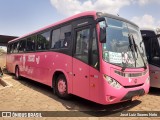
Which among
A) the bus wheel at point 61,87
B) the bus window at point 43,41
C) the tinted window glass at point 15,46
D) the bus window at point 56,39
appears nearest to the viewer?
the bus wheel at point 61,87

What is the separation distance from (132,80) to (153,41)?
3.52 m

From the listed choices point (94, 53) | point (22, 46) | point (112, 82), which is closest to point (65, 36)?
point (94, 53)

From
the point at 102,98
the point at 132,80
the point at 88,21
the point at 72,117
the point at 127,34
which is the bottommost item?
the point at 72,117

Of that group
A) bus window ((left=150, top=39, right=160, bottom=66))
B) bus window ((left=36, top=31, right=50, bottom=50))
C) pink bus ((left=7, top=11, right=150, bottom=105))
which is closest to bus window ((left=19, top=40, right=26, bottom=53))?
bus window ((left=36, top=31, right=50, bottom=50))

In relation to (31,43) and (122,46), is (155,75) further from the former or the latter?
(31,43)

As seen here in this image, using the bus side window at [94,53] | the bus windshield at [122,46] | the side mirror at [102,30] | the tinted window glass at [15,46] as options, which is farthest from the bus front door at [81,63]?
the tinted window glass at [15,46]

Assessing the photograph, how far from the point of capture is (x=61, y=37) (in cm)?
812

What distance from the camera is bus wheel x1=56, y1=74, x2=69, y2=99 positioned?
25.0 feet

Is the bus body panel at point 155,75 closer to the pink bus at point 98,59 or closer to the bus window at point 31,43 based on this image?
the pink bus at point 98,59

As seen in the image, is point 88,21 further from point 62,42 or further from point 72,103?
point 72,103

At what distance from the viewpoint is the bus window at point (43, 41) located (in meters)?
9.40

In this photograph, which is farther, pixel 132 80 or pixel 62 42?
pixel 62 42

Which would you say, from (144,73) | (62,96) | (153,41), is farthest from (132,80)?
A: (153,41)

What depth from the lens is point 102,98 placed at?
18.2ft
